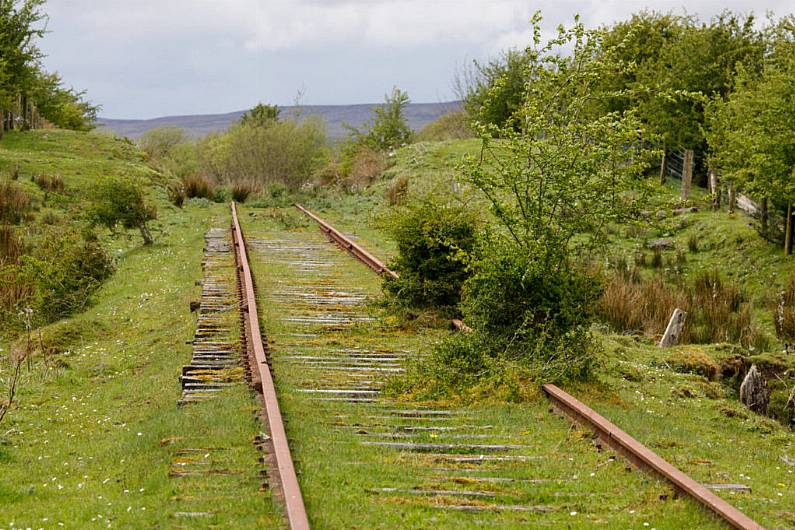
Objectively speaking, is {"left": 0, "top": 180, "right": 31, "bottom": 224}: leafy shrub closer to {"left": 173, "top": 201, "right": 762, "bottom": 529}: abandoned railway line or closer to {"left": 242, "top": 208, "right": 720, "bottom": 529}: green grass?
{"left": 173, "top": 201, "right": 762, "bottom": 529}: abandoned railway line

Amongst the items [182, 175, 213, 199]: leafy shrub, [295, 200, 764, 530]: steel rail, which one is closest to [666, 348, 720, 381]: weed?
[295, 200, 764, 530]: steel rail

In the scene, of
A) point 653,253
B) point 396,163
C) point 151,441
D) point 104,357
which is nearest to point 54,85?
point 396,163

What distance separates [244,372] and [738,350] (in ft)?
22.6

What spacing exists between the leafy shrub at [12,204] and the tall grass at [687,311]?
16129 mm

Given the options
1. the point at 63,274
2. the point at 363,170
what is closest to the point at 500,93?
the point at 363,170

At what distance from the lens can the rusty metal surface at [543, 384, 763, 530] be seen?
15.9ft

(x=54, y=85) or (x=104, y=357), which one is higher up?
(x=54, y=85)

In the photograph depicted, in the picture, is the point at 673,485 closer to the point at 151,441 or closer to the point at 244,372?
the point at 151,441

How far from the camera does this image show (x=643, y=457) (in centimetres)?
587

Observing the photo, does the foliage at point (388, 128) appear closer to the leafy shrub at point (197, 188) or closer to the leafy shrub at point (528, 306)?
the leafy shrub at point (197, 188)

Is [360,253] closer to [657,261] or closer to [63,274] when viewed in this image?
[63,274]

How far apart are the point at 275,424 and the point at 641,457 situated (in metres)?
2.63

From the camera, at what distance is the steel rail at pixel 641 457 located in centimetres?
484

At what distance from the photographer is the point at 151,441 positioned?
21.9 feet
